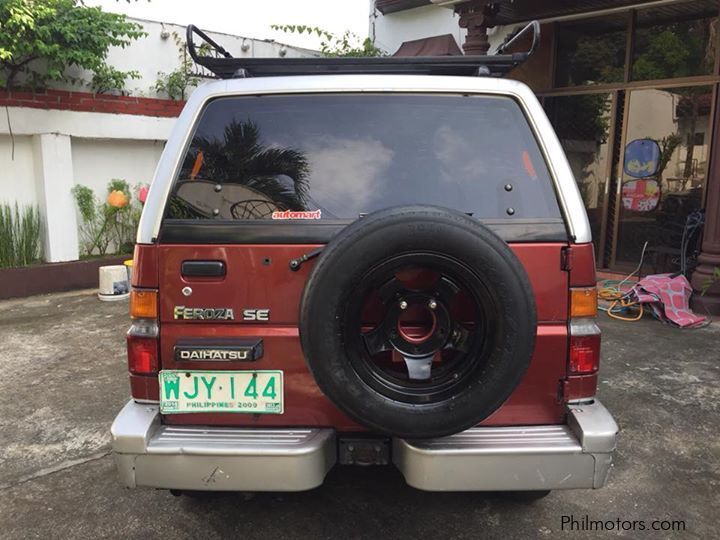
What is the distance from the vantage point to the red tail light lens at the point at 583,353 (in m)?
2.32

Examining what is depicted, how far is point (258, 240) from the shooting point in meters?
2.29

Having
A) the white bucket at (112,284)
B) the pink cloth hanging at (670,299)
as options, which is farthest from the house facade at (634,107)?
the white bucket at (112,284)

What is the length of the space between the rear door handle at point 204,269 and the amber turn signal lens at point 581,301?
4.38 feet

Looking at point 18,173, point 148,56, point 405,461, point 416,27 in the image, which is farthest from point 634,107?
point 18,173

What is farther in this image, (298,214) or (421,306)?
(298,214)

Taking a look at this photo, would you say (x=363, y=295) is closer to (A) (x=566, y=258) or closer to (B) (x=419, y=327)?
(B) (x=419, y=327)

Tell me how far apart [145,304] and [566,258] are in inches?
63.6

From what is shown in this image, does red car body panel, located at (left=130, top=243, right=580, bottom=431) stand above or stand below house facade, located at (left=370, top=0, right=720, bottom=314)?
below

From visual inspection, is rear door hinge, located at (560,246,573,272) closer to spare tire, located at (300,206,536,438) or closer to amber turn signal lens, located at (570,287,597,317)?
amber turn signal lens, located at (570,287,597,317)

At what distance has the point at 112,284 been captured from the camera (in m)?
7.25

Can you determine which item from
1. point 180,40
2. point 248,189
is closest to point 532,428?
point 248,189

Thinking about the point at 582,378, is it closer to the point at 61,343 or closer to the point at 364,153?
the point at 364,153

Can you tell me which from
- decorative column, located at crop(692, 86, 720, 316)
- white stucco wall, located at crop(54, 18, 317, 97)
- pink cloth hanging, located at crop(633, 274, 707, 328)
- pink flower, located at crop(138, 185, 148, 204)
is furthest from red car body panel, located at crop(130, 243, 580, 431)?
white stucco wall, located at crop(54, 18, 317, 97)

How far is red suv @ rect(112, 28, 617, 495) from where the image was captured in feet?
6.84
